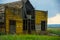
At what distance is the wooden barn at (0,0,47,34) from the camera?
2.89 metres

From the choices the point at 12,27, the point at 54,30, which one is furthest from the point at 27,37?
the point at 54,30

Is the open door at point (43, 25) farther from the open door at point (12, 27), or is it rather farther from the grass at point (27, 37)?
the open door at point (12, 27)

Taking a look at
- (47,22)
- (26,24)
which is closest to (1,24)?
(26,24)

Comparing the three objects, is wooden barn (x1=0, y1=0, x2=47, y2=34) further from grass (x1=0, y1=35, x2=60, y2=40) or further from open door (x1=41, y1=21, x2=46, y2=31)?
grass (x1=0, y1=35, x2=60, y2=40)

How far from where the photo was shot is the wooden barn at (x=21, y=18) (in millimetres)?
2889

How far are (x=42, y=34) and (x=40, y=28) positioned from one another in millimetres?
151

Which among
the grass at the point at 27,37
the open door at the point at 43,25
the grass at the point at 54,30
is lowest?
the grass at the point at 27,37

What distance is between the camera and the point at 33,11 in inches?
121

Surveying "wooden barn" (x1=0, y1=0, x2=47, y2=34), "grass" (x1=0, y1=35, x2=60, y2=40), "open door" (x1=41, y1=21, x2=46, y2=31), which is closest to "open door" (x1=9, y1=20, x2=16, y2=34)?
"wooden barn" (x1=0, y1=0, x2=47, y2=34)

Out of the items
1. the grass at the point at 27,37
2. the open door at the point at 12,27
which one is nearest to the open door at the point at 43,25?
the grass at the point at 27,37

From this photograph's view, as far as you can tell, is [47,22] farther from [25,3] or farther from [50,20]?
[25,3]

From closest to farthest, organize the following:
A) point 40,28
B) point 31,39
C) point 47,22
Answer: point 31,39
point 47,22
point 40,28

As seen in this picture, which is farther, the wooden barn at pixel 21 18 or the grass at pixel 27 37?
the wooden barn at pixel 21 18

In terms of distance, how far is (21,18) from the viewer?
3.05m
